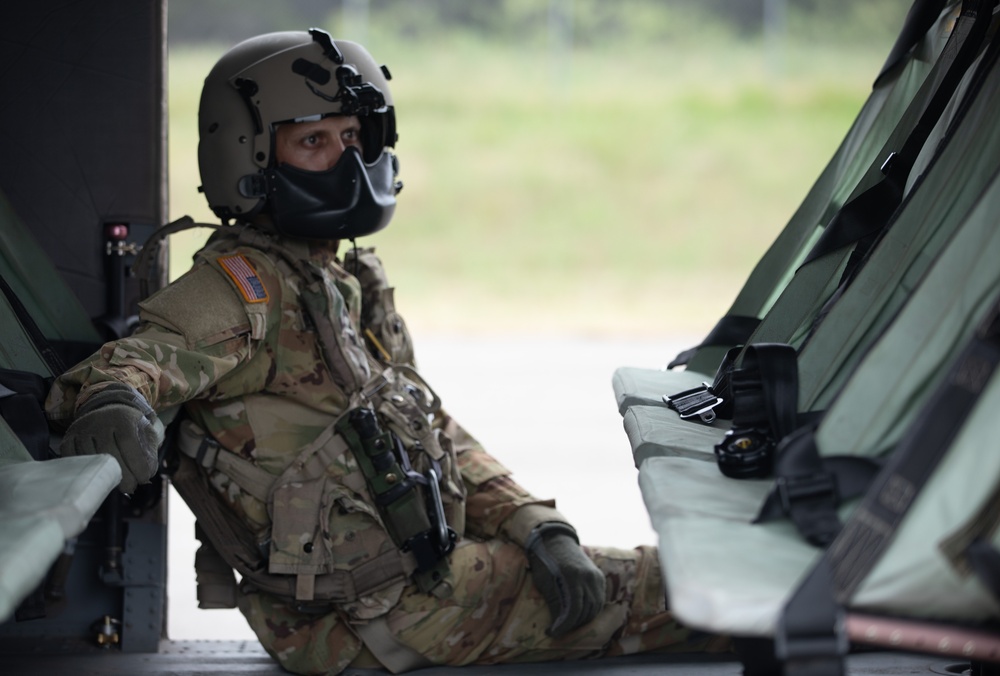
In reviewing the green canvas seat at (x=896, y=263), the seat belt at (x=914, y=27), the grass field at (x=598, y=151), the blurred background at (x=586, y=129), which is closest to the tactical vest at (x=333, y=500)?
the green canvas seat at (x=896, y=263)

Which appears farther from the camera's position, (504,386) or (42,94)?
(504,386)

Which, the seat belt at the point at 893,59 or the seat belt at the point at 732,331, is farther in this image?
the seat belt at the point at 732,331

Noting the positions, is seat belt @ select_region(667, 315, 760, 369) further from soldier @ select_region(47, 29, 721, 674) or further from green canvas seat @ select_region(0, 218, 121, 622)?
green canvas seat @ select_region(0, 218, 121, 622)

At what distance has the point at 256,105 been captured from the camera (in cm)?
269

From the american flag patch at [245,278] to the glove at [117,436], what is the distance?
54cm

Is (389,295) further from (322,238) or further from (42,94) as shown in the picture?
(42,94)

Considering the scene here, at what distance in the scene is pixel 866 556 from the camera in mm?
1314

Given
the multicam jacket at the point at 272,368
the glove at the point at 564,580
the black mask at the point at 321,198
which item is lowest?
the glove at the point at 564,580

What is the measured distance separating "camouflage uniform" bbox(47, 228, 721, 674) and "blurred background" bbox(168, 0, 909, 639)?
874 cm

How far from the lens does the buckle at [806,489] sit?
153 cm

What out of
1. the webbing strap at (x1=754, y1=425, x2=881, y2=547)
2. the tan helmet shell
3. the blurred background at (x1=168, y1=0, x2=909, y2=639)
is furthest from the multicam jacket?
the blurred background at (x1=168, y1=0, x2=909, y2=639)

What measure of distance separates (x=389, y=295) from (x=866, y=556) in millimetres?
1866

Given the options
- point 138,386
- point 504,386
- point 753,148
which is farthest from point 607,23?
point 138,386

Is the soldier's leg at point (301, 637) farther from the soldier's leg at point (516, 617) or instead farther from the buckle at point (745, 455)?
the buckle at point (745, 455)
